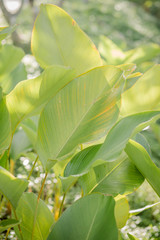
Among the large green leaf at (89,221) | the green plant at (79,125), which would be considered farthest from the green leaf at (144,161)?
the large green leaf at (89,221)

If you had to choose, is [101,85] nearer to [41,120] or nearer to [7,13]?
[41,120]

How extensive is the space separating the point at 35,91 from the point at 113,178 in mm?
334

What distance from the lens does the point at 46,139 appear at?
75cm

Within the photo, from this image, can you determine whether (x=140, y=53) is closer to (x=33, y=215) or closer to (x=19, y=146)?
(x=19, y=146)

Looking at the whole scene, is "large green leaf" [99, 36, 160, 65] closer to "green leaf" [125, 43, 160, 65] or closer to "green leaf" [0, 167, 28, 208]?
"green leaf" [125, 43, 160, 65]

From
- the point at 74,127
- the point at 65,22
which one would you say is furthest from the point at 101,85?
the point at 65,22

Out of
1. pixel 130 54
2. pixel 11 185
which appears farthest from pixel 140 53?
pixel 11 185

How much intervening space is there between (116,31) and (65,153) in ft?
19.9

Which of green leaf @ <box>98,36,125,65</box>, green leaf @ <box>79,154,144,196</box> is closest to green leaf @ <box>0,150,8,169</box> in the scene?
green leaf @ <box>79,154,144,196</box>

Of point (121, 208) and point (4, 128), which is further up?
point (4, 128)

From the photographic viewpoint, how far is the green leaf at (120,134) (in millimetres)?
664

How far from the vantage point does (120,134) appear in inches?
28.2

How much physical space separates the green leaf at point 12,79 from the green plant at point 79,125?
0.92ft

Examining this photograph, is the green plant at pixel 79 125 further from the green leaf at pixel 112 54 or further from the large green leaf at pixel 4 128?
the green leaf at pixel 112 54
